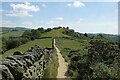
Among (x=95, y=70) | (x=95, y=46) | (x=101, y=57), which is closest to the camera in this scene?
(x=95, y=70)

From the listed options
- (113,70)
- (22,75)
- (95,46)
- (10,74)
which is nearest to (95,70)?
(113,70)

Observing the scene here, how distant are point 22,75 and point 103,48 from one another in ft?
33.1

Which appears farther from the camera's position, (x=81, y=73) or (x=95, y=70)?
(x=81, y=73)

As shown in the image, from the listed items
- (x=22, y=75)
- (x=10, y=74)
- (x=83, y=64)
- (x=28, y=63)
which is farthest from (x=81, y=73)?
(x=10, y=74)

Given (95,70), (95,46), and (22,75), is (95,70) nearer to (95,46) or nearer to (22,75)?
(95,46)

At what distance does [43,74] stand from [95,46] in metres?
6.04

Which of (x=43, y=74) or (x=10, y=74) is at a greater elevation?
(x=10, y=74)

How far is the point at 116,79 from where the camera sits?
39.6ft

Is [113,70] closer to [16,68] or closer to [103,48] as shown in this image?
[103,48]

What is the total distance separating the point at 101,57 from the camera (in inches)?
645

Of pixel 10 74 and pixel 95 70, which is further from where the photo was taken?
pixel 95 70

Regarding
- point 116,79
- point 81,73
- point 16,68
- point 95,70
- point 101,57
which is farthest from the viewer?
point 101,57

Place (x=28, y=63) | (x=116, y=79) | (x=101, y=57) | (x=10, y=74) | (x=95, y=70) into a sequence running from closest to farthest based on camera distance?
(x=10, y=74) → (x=28, y=63) → (x=116, y=79) → (x=95, y=70) → (x=101, y=57)

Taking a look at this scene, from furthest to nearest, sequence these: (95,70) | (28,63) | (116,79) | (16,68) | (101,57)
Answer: (101,57) → (95,70) → (116,79) → (28,63) → (16,68)
